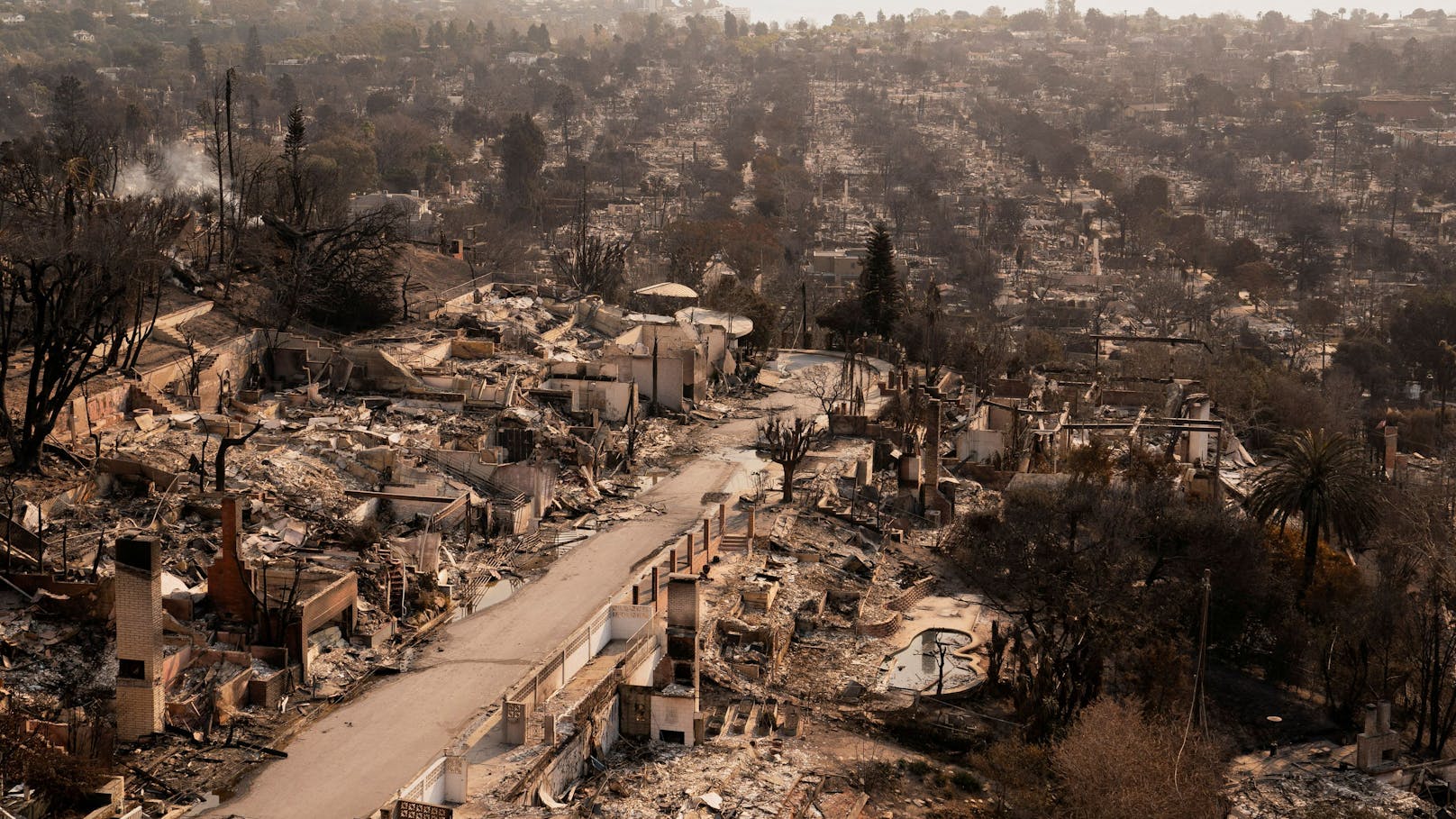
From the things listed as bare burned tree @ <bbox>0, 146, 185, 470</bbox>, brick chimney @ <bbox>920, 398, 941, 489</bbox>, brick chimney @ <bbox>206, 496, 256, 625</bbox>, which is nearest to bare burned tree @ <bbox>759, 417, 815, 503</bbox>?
brick chimney @ <bbox>920, 398, 941, 489</bbox>

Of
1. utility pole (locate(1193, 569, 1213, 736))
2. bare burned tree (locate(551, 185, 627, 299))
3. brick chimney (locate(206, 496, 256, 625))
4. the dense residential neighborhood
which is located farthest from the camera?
bare burned tree (locate(551, 185, 627, 299))

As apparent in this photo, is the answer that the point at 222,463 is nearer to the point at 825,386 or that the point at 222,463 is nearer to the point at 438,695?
the point at 438,695

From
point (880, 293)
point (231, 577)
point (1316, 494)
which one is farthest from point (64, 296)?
point (880, 293)

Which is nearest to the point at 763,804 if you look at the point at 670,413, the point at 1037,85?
the point at 670,413

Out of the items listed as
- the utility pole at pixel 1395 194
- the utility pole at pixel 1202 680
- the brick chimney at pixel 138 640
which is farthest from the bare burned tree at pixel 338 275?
the utility pole at pixel 1395 194

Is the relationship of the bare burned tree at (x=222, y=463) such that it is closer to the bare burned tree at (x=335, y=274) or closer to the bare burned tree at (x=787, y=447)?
the bare burned tree at (x=787, y=447)

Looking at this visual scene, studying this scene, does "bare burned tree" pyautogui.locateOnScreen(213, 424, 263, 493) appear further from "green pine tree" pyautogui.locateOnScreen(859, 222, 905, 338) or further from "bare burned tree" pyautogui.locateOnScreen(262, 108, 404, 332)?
"green pine tree" pyautogui.locateOnScreen(859, 222, 905, 338)
